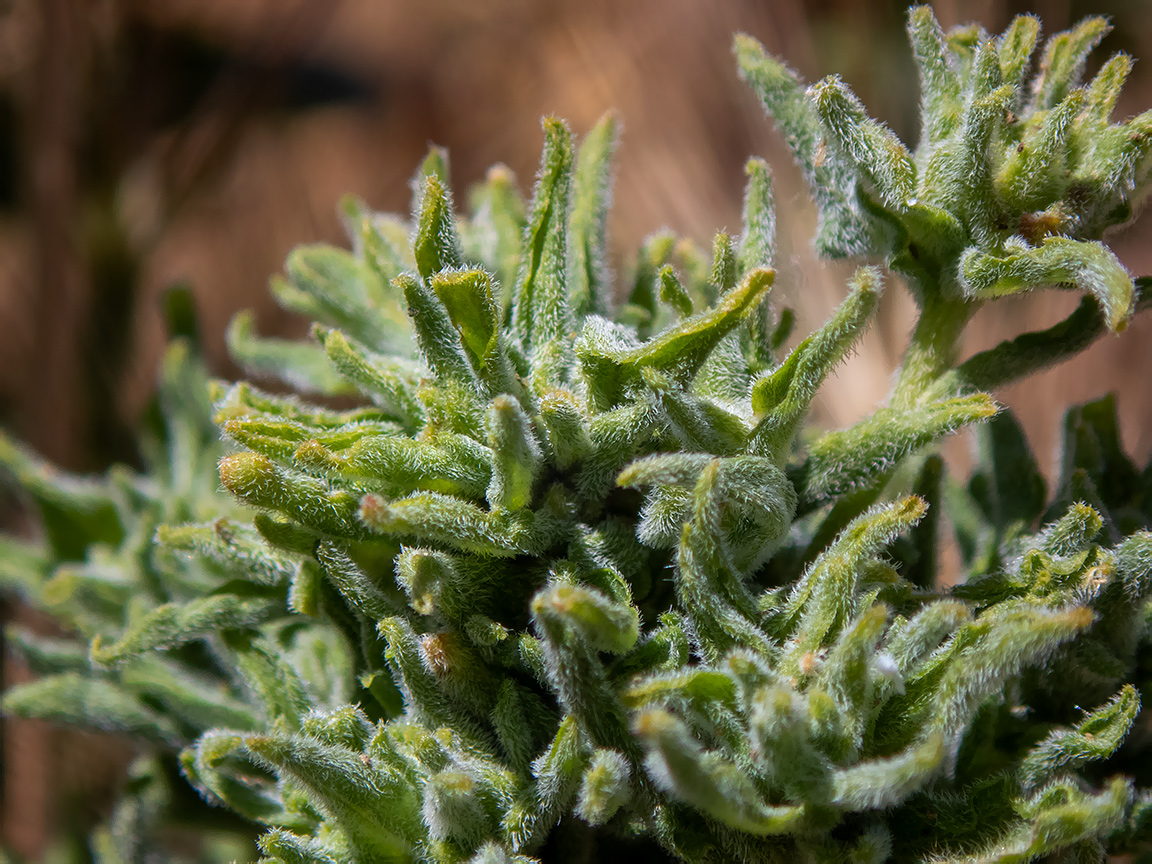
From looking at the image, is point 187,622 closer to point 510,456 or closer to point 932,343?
point 510,456

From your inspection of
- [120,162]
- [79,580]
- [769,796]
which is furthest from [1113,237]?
[120,162]

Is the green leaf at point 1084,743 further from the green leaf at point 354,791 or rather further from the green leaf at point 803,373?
the green leaf at point 354,791

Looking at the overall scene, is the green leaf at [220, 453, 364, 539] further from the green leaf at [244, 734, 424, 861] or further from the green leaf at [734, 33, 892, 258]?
the green leaf at [734, 33, 892, 258]

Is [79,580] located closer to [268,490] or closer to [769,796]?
[268,490]

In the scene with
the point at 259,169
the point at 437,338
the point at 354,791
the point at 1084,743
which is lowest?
the point at 1084,743

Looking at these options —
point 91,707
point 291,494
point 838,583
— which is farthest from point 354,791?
point 91,707

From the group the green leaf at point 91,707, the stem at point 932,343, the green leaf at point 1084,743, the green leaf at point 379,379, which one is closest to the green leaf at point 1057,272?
the stem at point 932,343

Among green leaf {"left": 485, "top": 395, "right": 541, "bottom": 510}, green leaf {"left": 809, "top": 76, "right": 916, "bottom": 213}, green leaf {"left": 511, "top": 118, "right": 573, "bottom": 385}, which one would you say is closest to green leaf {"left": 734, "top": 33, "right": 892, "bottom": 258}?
green leaf {"left": 809, "top": 76, "right": 916, "bottom": 213}
